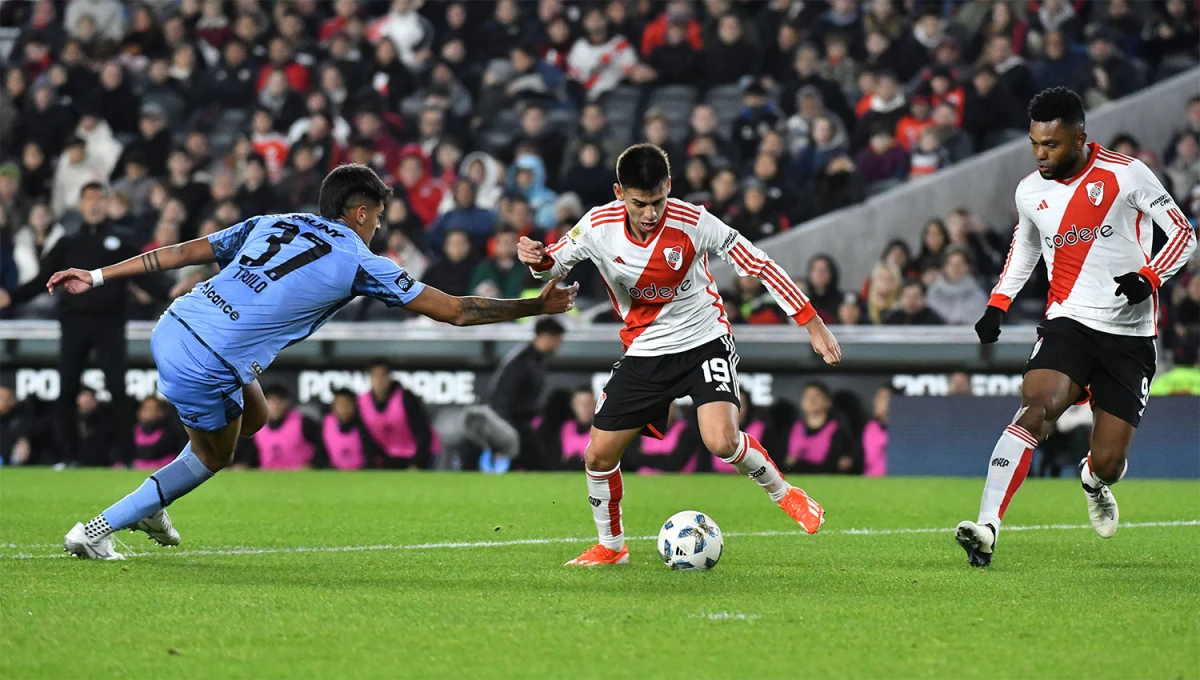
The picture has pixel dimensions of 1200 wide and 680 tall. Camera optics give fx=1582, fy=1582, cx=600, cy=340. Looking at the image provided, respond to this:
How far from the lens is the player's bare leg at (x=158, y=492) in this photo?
723cm

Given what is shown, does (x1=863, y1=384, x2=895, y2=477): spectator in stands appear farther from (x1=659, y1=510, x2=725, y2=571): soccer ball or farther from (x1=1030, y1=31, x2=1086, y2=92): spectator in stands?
(x1=659, y1=510, x2=725, y2=571): soccer ball

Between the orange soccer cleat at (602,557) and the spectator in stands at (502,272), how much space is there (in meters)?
8.51

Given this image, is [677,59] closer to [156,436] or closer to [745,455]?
[156,436]

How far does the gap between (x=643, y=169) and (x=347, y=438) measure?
8.96 metres

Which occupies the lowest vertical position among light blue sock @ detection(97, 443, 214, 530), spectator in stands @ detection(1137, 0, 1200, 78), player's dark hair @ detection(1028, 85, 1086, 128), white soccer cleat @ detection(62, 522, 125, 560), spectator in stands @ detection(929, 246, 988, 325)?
white soccer cleat @ detection(62, 522, 125, 560)

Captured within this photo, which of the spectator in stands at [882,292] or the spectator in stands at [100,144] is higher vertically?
the spectator in stands at [100,144]

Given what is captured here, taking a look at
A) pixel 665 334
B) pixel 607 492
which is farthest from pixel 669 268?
pixel 607 492

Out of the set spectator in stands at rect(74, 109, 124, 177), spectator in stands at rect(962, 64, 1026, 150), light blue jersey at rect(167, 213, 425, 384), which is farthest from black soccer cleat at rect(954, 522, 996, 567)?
spectator in stands at rect(74, 109, 124, 177)

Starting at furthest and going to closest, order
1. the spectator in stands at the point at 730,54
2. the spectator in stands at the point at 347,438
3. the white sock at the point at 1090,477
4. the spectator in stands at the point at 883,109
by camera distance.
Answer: the spectator in stands at the point at 730,54
the spectator in stands at the point at 883,109
the spectator in stands at the point at 347,438
the white sock at the point at 1090,477

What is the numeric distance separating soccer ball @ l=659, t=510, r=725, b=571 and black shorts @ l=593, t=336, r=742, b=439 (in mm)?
564

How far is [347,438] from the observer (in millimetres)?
15383

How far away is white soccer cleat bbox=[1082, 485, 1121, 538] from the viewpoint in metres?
7.98

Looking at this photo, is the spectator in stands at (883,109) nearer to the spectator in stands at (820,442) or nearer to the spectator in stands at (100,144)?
the spectator in stands at (820,442)

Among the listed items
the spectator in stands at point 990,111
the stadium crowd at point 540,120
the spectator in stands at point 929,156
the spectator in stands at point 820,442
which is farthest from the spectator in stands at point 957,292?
the spectator in stands at point 990,111
